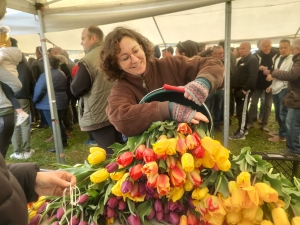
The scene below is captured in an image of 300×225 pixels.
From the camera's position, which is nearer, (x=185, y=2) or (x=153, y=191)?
(x=153, y=191)

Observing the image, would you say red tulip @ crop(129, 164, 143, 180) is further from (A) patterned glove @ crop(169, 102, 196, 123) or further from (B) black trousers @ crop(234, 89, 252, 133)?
(B) black trousers @ crop(234, 89, 252, 133)

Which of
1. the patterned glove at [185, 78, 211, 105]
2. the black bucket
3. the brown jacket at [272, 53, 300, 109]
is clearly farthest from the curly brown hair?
the brown jacket at [272, 53, 300, 109]

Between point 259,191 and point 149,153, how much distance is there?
0.32 m

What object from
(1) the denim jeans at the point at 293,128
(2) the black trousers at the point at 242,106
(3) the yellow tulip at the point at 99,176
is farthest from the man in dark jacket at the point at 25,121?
(1) the denim jeans at the point at 293,128

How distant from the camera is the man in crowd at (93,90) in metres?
2.01

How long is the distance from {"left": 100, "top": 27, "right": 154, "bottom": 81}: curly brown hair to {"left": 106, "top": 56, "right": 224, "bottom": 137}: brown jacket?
0.05 m

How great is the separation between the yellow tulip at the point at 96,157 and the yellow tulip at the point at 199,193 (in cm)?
36

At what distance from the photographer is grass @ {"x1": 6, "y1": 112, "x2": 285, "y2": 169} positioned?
3092 mm

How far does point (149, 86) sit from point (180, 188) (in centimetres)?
52

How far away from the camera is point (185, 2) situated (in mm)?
1893

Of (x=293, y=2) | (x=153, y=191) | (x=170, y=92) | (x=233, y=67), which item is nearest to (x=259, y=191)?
(x=153, y=191)

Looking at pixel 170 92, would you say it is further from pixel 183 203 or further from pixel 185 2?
pixel 185 2

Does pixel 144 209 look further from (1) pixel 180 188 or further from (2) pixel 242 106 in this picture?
(2) pixel 242 106

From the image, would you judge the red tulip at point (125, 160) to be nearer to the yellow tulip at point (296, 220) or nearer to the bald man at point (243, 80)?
the yellow tulip at point (296, 220)
